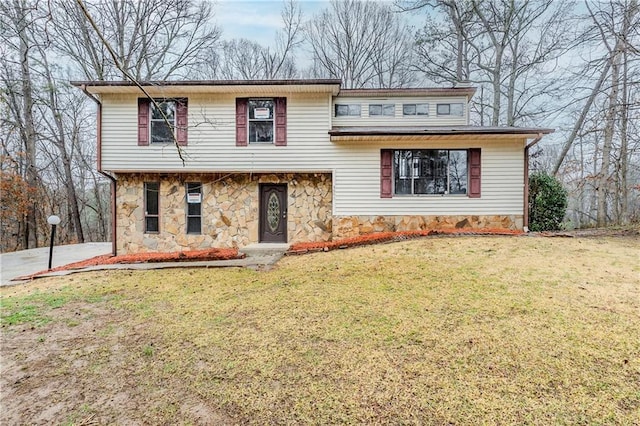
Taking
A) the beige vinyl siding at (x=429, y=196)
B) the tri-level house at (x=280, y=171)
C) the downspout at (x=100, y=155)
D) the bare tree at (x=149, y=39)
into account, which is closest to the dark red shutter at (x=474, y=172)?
the tri-level house at (x=280, y=171)

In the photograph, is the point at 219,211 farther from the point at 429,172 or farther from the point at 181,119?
the point at 429,172

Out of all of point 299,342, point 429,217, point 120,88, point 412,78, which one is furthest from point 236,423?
point 412,78

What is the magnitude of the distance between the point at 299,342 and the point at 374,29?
68.6 ft

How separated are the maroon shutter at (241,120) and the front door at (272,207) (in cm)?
155

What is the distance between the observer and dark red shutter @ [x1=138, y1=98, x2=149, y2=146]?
9039 mm

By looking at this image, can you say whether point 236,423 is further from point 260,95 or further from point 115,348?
point 260,95

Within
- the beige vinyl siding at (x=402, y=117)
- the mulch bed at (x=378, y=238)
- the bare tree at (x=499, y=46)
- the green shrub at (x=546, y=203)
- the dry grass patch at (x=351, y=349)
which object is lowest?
the dry grass patch at (x=351, y=349)

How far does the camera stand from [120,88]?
8508mm

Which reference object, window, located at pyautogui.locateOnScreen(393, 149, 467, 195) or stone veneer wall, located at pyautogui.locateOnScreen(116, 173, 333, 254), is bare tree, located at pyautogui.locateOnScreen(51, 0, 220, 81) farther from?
window, located at pyautogui.locateOnScreen(393, 149, 467, 195)

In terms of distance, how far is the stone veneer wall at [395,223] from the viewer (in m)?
9.16

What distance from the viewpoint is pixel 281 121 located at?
29.8 feet

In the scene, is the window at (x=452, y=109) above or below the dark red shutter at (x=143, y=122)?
above

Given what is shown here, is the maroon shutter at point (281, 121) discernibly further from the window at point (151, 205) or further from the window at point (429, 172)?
the window at point (151, 205)

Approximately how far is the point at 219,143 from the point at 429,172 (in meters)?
6.57
